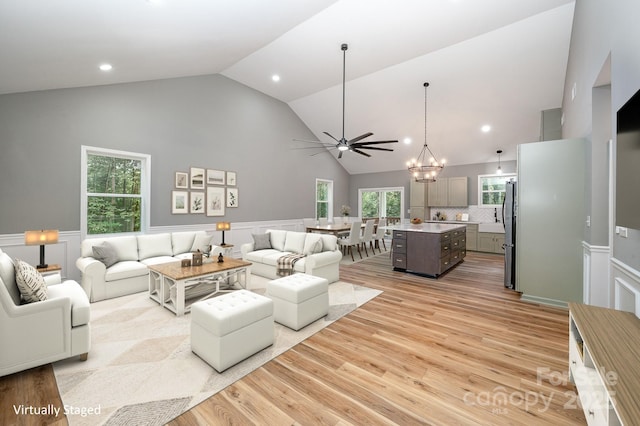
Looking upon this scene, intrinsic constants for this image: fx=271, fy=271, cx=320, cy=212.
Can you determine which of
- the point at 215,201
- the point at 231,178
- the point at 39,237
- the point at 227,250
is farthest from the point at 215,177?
the point at 39,237

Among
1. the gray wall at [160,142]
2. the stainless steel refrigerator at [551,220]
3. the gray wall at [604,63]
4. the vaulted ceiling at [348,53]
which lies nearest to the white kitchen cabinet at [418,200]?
the vaulted ceiling at [348,53]

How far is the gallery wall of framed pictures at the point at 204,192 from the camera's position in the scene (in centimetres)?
564

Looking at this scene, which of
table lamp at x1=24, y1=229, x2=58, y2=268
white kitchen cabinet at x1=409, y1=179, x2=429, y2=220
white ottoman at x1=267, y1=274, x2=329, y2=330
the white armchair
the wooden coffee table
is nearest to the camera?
the white armchair

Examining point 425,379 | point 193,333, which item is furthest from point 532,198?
point 193,333

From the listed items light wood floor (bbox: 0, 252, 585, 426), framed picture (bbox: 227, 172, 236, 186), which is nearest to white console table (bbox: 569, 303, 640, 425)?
light wood floor (bbox: 0, 252, 585, 426)

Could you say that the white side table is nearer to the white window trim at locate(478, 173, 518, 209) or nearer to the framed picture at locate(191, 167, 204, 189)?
the framed picture at locate(191, 167, 204, 189)

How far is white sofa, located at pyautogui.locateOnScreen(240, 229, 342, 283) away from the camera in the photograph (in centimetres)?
434

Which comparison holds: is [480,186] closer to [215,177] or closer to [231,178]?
[231,178]

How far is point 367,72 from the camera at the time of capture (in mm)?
5945

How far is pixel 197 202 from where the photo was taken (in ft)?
19.4

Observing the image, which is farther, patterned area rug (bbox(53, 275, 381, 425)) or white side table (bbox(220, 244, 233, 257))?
white side table (bbox(220, 244, 233, 257))

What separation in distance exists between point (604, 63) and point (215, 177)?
6226 mm

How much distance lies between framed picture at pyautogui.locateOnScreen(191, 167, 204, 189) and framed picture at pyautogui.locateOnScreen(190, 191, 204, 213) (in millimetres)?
150

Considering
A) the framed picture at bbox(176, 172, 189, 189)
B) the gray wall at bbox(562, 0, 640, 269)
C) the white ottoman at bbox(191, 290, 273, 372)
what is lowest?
the white ottoman at bbox(191, 290, 273, 372)
